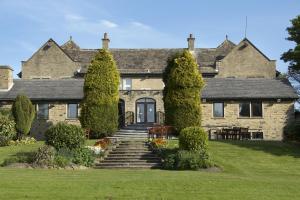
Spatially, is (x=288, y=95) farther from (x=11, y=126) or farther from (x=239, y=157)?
(x=11, y=126)

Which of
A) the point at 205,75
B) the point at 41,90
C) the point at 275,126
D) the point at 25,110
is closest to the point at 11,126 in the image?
the point at 25,110

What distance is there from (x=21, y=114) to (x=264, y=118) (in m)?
17.5

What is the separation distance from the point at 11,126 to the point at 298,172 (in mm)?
17675

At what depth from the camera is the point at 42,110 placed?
3747 cm

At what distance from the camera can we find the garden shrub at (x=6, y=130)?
29578 mm

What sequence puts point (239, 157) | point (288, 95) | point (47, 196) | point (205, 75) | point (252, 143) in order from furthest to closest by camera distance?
point (205, 75)
point (288, 95)
point (252, 143)
point (239, 157)
point (47, 196)

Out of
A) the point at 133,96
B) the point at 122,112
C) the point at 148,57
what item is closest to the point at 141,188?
the point at 122,112

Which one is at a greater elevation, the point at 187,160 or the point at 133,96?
the point at 133,96

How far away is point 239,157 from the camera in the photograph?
82.0ft

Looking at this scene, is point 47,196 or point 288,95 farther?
point 288,95

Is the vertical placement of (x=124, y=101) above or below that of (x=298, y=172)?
above

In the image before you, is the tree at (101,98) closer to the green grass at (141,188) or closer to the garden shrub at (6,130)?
the garden shrub at (6,130)

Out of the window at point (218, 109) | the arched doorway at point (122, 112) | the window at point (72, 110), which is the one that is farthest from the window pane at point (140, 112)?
the window at point (218, 109)

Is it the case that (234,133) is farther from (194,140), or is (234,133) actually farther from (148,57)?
(148,57)
